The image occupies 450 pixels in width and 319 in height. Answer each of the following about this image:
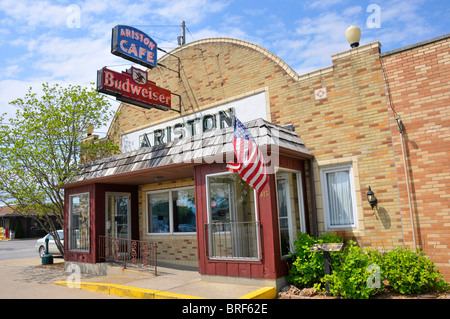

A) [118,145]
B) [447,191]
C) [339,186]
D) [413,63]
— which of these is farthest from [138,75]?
[447,191]

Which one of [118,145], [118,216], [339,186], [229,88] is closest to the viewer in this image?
[339,186]

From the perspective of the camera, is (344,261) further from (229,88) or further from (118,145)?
(118,145)

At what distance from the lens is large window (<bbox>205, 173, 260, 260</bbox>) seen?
26.2 feet

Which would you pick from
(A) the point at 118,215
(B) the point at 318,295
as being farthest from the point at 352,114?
(A) the point at 118,215

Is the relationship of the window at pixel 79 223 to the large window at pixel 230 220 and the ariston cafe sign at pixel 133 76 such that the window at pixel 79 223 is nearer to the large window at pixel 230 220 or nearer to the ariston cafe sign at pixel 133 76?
the ariston cafe sign at pixel 133 76

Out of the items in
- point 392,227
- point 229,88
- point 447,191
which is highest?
point 229,88

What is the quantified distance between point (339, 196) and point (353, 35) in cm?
396

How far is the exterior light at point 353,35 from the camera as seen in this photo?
8.84m

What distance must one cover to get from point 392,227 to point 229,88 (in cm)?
601

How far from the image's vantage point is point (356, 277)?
6.54 metres

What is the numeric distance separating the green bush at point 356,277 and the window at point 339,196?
1458 mm

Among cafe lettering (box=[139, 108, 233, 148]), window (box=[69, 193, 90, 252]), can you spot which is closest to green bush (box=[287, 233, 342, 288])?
cafe lettering (box=[139, 108, 233, 148])

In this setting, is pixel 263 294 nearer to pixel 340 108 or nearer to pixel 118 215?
pixel 340 108

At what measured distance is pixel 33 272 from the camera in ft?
38.5
